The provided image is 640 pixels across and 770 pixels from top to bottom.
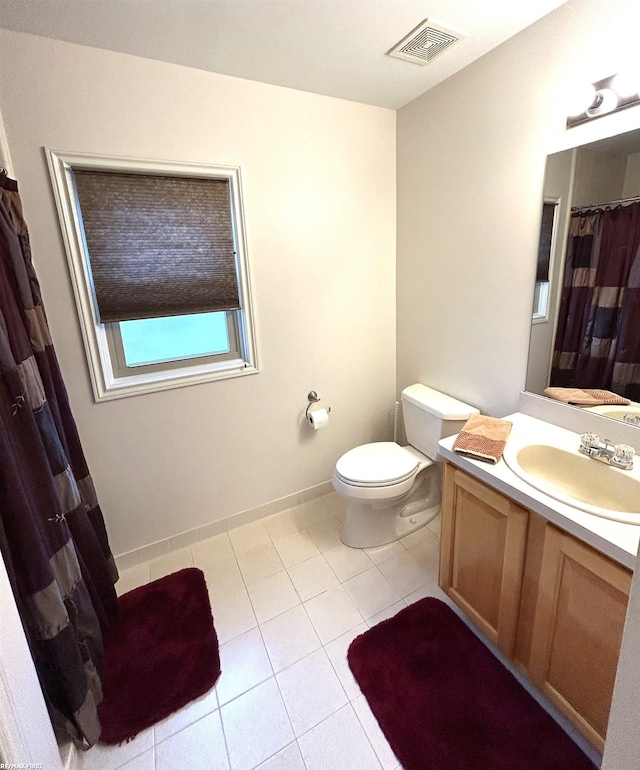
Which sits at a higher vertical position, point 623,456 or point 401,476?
point 623,456

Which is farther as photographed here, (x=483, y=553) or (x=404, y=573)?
(x=404, y=573)

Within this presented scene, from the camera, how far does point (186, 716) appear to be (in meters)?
1.33

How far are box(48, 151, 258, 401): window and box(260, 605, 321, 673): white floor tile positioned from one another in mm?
1205

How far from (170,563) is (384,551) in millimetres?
1173

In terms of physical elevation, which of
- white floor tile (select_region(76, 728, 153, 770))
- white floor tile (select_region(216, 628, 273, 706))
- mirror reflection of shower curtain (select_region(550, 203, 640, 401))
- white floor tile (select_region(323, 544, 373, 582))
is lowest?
white floor tile (select_region(76, 728, 153, 770))

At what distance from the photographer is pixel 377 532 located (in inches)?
80.4

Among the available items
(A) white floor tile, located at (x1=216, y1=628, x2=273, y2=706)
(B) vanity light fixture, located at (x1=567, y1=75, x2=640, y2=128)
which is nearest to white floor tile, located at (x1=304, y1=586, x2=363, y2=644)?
(A) white floor tile, located at (x1=216, y1=628, x2=273, y2=706)

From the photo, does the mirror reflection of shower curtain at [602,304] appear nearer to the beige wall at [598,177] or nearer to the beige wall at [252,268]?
the beige wall at [598,177]

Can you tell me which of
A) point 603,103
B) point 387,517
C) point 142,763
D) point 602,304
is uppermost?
point 603,103

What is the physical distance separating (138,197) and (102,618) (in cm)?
181

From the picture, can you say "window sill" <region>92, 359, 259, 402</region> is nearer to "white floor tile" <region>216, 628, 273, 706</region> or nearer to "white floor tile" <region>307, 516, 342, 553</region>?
"white floor tile" <region>307, 516, 342, 553</region>

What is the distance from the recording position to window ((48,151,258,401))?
1.58 m

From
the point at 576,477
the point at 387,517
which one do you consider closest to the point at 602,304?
the point at 576,477

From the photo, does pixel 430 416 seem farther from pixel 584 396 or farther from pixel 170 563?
pixel 170 563
